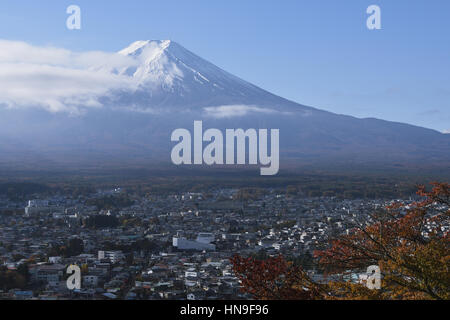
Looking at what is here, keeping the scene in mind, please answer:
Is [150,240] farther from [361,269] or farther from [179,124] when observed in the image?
[179,124]

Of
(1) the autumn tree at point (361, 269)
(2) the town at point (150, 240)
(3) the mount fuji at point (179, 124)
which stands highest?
(3) the mount fuji at point (179, 124)

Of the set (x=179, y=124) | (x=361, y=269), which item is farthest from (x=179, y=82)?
(x=361, y=269)

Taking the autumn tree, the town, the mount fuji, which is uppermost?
the mount fuji

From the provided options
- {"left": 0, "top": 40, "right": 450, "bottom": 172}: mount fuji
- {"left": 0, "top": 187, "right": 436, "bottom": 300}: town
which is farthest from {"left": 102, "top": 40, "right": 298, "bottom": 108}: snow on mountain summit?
{"left": 0, "top": 187, "right": 436, "bottom": 300}: town

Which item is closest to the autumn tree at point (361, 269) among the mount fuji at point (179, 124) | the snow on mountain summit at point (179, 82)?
the mount fuji at point (179, 124)

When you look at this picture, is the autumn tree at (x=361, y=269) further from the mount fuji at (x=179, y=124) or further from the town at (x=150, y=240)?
the mount fuji at (x=179, y=124)

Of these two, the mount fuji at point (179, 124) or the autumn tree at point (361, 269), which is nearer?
the autumn tree at point (361, 269)

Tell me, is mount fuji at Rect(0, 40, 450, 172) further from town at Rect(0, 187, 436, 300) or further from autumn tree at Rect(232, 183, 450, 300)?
autumn tree at Rect(232, 183, 450, 300)
